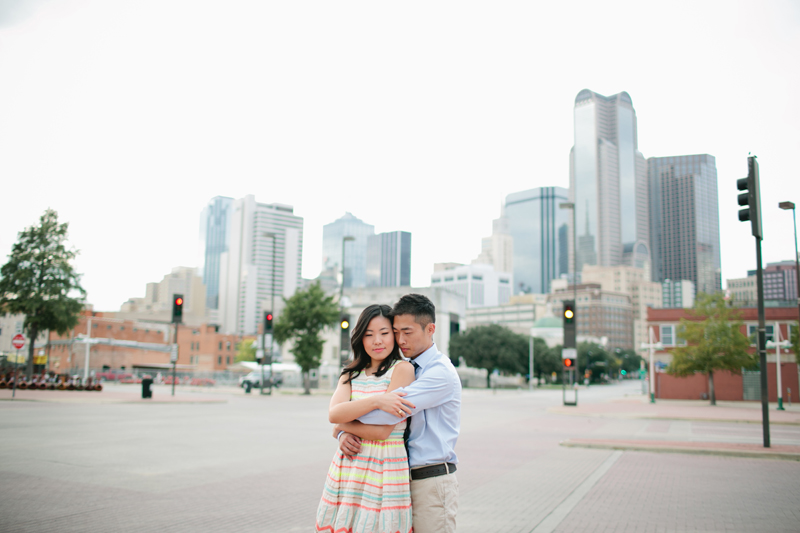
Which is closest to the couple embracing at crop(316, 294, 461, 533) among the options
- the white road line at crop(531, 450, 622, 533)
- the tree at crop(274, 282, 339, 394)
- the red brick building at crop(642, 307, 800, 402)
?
the white road line at crop(531, 450, 622, 533)

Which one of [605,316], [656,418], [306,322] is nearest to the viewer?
[656,418]

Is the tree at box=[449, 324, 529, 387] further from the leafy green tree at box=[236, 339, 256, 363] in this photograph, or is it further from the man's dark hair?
the man's dark hair

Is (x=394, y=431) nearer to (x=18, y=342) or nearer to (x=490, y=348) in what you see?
(x=18, y=342)

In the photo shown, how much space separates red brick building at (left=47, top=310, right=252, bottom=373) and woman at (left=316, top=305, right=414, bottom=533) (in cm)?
6813

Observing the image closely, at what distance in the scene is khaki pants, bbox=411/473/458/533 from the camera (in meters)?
3.33

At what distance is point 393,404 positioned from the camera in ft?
10.4

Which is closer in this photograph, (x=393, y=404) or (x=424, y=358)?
(x=393, y=404)

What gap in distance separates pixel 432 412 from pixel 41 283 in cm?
4311

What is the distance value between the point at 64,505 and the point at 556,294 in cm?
19959

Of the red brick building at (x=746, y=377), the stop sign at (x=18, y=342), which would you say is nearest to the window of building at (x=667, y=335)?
the red brick building at (x=746, y=377)

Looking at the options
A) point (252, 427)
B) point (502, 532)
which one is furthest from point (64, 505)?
point (252, 427)

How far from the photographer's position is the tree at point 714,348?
34.8m

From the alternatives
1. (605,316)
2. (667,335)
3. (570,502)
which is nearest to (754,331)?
(667,335)

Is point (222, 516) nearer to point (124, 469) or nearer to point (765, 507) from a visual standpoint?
point (124, 469)
